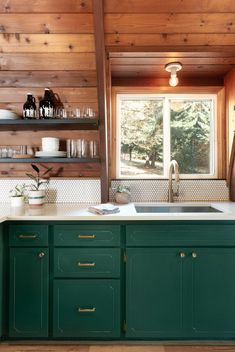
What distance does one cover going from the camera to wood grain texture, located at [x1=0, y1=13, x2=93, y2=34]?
196 centimetres

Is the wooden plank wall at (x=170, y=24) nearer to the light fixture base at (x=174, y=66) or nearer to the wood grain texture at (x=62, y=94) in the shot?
the light fixture base at (x=174, y=66)

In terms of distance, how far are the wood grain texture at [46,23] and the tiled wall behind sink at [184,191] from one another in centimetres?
140

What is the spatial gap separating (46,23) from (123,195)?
59.8 inches

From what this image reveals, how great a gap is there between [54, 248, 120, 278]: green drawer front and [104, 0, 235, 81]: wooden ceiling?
5.09 ft

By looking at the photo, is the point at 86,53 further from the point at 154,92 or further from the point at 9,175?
the point at 9,175

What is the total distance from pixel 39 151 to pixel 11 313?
4.23 feet

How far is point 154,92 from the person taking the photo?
8.93 ft

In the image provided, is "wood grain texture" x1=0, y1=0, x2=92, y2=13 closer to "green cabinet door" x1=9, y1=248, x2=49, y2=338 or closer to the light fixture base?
the light fixture base

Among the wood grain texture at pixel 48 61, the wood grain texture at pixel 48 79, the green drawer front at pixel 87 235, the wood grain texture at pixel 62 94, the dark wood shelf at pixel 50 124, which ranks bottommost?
the green drawer front at pixel 87 235

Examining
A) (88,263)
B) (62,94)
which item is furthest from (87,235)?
(62,94)

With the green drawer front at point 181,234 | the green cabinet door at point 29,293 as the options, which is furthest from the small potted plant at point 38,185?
the green drawer front at point 181,234

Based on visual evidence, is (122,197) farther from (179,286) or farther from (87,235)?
(179,286)

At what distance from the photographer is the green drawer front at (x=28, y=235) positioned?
6.51 feet

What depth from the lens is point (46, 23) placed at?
200cm
